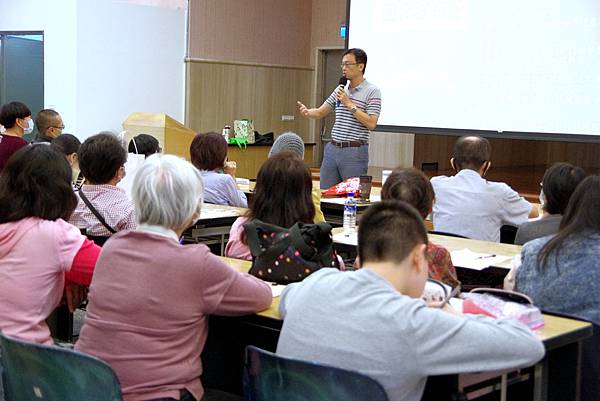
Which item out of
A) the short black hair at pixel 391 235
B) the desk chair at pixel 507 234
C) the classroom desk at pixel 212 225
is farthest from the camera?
the desk chair at pixel 507 234

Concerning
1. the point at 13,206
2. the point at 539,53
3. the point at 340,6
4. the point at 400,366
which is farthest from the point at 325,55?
the point at 400,366

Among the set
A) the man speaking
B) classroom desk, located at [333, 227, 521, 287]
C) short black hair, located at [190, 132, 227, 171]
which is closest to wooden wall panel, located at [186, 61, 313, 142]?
the man speaking

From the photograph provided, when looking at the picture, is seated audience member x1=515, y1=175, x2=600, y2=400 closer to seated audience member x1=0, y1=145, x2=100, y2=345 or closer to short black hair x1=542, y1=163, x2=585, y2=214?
short black hair x1=542, y1=163, x2=585, y2=214

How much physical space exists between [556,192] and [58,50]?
730cm

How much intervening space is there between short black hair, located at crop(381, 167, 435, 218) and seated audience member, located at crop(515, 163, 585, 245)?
661 mm

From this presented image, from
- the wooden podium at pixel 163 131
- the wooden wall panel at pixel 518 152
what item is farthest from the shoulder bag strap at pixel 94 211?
the wooden wall panel at pixel 518 152

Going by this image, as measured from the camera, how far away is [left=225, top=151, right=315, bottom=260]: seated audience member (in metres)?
3.25

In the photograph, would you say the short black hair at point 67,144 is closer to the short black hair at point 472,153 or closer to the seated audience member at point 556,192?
the short black hair at point 472,153

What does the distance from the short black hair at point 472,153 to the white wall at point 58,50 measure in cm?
590

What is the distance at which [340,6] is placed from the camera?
12.2 metres

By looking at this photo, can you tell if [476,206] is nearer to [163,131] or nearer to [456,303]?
[456,303]

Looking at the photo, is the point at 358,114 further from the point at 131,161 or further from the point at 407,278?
the point at 407,278

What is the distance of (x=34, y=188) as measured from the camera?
2783mm

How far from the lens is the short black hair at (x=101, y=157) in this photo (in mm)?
3836
